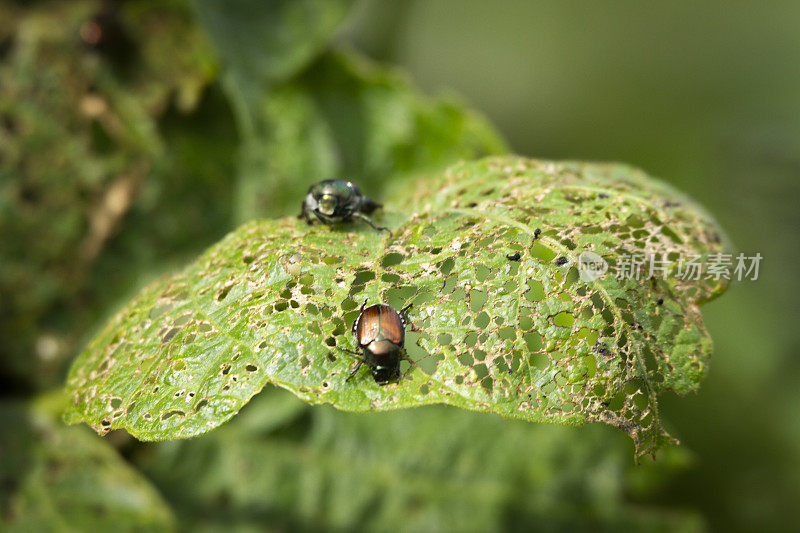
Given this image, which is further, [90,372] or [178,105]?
[178,105]

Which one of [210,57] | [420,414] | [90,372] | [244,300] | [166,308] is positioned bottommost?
[420,414]

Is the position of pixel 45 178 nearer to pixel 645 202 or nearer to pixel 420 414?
pixel 420 414

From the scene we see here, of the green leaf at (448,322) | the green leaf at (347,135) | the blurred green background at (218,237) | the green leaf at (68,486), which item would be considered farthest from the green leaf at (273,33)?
the green leaf at (68,486)

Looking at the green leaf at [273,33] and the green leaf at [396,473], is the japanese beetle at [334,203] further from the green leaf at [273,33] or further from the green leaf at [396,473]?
the green leaf at [396,473]

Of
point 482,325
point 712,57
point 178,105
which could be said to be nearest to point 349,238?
point 482,325

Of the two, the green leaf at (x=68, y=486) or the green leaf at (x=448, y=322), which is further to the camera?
the green leaf at (x=68, y=486)

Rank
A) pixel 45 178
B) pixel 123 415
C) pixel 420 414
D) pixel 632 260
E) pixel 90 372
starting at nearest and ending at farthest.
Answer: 1. pixel 123 415
2. pixel 632 260
3. pixel 90 372
4. pixel 45 178
5. pixel 420 414

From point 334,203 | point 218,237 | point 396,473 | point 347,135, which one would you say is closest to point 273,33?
point 347,135

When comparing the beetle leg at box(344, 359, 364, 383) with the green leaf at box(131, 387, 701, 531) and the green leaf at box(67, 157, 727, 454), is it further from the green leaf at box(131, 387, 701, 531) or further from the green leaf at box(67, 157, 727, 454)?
the green leaf at box(131, 387, 701, 531)
